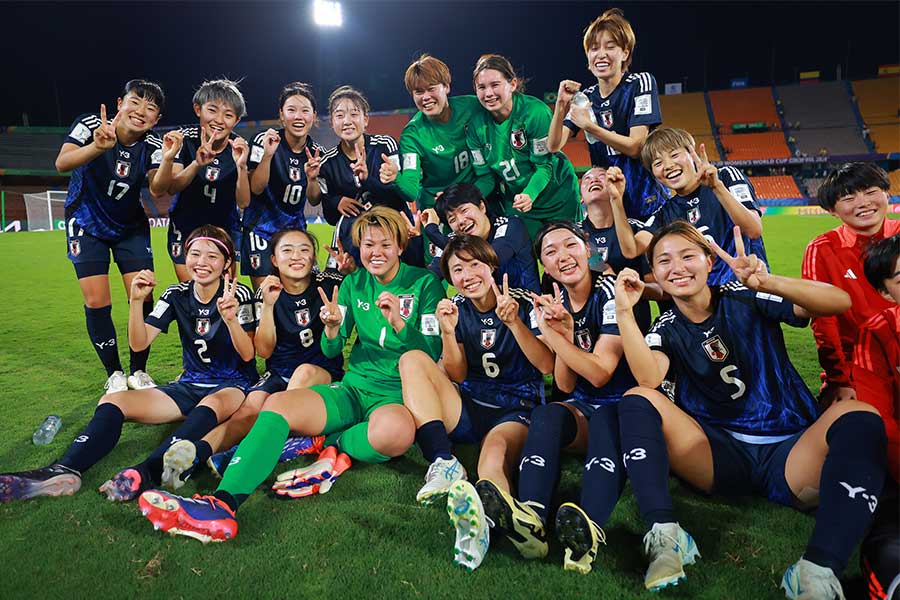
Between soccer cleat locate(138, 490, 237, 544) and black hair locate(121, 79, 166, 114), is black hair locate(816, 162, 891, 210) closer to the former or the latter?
soccer cleat locate(138, 490, 237, 544)

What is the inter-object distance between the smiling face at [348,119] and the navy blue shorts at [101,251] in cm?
182

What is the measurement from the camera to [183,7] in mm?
36125

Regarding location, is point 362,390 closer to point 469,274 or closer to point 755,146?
point 469,274

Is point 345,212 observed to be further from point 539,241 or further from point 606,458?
point 606,458

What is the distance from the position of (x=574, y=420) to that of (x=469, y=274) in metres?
0.85

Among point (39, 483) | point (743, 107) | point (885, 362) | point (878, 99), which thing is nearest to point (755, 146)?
point (743, 107)

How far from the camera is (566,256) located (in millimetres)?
2725

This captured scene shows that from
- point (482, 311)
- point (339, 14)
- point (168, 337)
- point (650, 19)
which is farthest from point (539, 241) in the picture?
point (650, 19)

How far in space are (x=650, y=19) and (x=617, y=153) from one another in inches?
1759

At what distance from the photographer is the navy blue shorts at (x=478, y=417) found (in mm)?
2736

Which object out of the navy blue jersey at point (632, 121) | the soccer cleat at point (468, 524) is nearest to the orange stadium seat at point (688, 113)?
the navy blue jersey at point (632, 121)

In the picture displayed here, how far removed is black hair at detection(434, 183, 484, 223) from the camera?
352 centimetres

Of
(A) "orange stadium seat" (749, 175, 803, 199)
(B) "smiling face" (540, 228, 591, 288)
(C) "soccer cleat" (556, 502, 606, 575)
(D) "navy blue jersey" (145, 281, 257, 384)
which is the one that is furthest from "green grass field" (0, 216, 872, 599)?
(A) "orange stadium seat" (749, 175, 803, 199)

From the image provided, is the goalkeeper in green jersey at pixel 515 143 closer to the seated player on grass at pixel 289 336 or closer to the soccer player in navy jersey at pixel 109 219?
the seated player on grass at pixel 289 336
